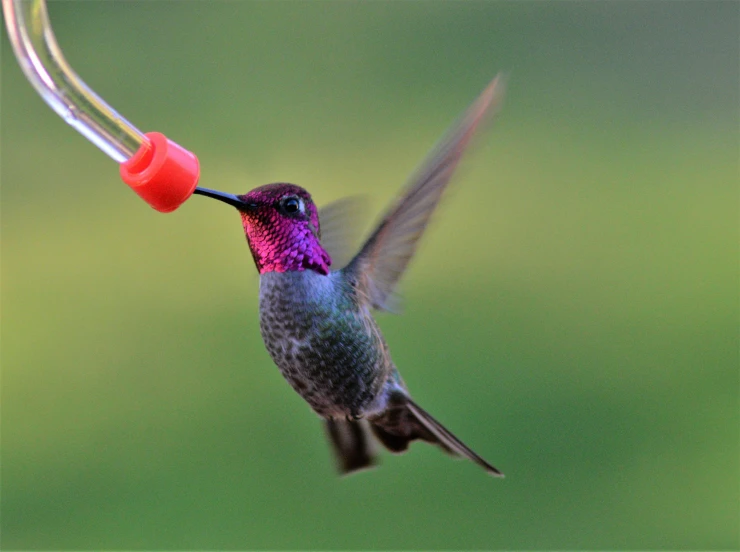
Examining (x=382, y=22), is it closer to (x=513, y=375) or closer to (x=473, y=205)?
(x=473, y=205)

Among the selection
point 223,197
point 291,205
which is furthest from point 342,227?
point 223,197

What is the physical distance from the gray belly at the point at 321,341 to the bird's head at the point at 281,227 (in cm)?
1

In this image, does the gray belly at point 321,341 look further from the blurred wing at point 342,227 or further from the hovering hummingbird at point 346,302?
the blurred wing at point 342,227

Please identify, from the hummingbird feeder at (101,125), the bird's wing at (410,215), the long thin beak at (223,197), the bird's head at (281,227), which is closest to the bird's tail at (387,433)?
the bird's wing at (410,215)

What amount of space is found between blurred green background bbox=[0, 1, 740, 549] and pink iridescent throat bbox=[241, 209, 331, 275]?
47.2 inches

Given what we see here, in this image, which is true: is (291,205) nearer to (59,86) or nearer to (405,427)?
(59,86)

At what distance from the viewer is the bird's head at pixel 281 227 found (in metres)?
0.86

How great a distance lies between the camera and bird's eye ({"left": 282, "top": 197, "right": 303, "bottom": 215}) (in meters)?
0.88

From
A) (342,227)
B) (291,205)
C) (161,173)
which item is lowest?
(161,173)

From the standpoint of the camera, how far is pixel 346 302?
1.00m

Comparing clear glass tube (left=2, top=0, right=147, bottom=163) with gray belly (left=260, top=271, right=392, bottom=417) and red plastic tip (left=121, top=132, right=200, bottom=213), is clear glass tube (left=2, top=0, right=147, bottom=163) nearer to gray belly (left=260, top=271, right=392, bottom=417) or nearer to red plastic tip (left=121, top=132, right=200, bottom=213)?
red plastic tip (left=121, top=132, right=200, bottom=213)

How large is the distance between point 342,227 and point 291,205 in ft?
0.85

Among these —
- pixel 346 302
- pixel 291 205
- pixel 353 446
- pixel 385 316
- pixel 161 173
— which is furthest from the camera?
pixel 385 316

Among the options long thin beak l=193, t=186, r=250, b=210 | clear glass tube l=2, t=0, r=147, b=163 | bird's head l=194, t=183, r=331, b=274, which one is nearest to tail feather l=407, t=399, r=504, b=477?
bird's head l=194, t=183, r=331, b=274
